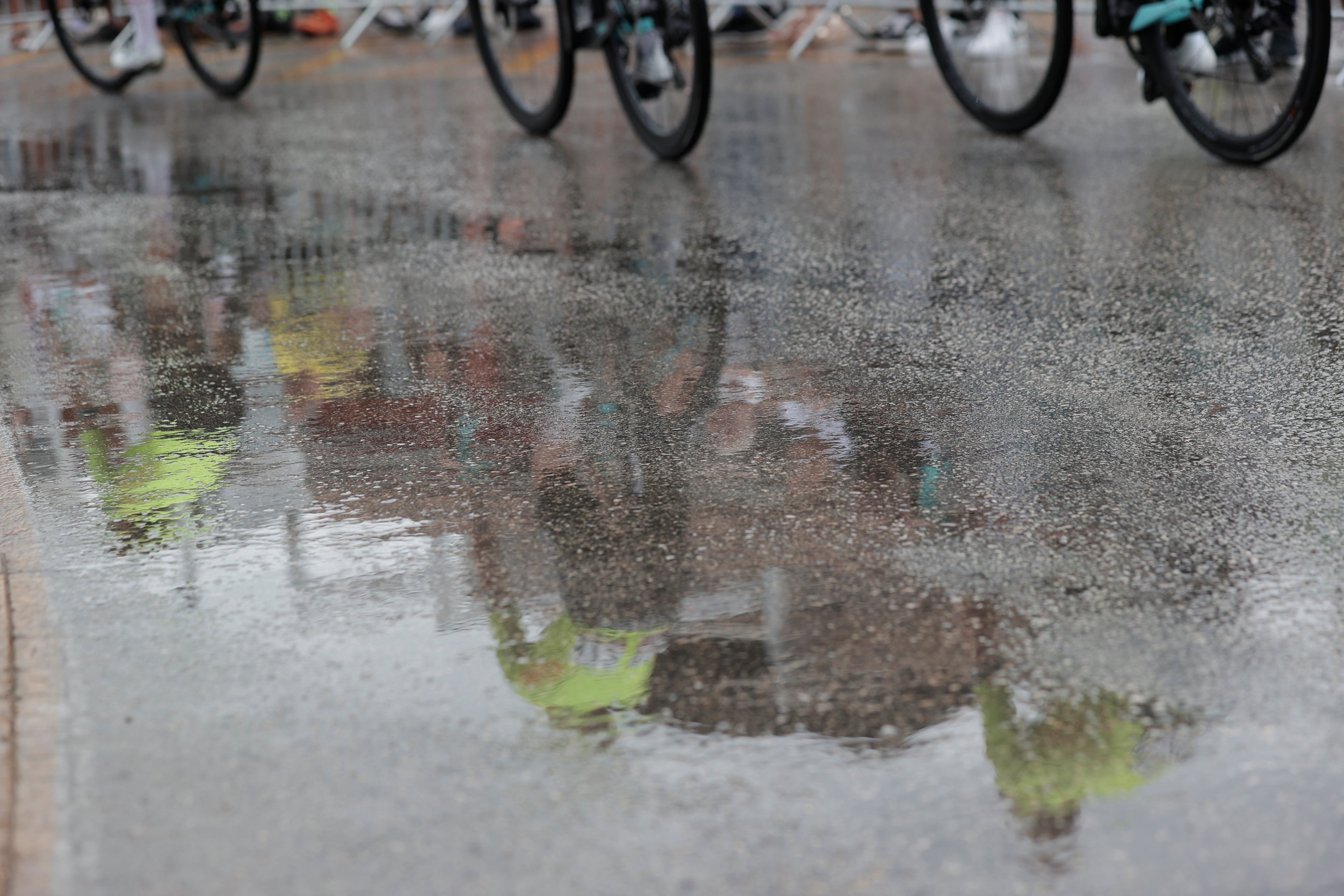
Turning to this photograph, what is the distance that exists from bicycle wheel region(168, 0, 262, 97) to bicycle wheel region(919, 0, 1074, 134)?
4581 mm

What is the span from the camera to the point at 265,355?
4.32 m

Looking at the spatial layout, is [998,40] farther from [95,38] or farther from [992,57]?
[95,38]

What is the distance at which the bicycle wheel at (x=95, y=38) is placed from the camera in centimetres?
1065

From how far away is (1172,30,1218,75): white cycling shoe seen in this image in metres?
6.02

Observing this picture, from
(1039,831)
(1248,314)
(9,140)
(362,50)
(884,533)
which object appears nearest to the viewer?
(1039,831)

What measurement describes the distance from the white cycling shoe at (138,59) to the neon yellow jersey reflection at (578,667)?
28.5 ft

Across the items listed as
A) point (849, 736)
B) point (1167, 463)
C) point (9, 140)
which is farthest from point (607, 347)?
point (9, 140)

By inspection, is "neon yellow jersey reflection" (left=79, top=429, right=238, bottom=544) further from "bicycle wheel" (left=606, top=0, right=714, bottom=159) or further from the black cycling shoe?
the black cycling shoe

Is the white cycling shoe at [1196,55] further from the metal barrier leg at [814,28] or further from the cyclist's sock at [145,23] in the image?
the cyclist's sock at [145,23]

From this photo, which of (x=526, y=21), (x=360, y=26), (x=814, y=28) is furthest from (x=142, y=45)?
(x=814, y=28)

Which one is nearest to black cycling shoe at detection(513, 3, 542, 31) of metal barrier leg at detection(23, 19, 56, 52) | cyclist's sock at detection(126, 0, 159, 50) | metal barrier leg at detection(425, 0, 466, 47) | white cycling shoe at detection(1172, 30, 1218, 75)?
cyclist's sock at detection(126, 0, 159, 50)

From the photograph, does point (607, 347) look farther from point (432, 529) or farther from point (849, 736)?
point (849, 736)

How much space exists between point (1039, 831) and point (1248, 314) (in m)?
2.62

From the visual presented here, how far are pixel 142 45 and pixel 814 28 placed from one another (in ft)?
16.4
